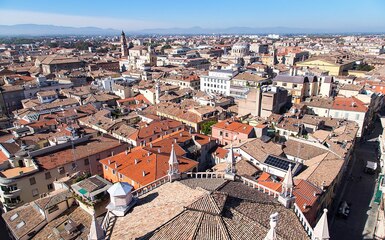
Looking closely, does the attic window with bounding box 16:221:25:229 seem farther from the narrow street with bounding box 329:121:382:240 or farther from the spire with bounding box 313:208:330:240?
the narrow street with bounding box 329:121:382:240

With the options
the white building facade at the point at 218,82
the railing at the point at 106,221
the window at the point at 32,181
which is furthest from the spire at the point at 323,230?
the white building facade at the point at 218,82

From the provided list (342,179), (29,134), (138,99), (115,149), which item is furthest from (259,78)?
(29,134)

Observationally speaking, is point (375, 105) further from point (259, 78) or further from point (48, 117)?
point (48, 117)

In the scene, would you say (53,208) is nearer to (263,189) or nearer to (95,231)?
(95,231)

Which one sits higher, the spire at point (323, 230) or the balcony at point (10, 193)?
the spire at point (323, 230)

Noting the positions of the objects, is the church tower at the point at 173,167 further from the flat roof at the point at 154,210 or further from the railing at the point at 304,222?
the railing at the point at 304,222

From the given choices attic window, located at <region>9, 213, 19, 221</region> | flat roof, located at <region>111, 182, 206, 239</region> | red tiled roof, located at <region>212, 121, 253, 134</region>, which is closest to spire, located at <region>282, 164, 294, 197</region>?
flat roof, located at <region>111, 182, 206, 239</region>
